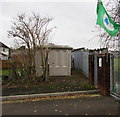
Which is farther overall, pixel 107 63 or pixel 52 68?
pixel 52 68

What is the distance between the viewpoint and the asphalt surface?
475 cm

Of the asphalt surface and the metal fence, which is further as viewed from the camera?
the metal fence

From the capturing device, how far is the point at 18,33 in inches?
388

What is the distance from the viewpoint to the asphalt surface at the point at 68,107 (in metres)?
4.75

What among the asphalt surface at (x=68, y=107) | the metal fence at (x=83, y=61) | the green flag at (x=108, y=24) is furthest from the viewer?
the metal fence at (x=83, y=61)

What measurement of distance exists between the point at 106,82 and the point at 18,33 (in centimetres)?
642

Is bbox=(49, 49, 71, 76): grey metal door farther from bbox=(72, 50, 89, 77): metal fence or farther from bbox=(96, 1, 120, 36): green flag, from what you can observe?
bbox=(96, 1, 120, 36): green flag

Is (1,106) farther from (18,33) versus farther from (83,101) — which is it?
(18,33)

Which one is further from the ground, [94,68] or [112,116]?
→ [94,68]

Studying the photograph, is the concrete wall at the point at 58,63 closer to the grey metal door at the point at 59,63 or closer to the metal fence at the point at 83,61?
the grey metal door at the point at 59,63

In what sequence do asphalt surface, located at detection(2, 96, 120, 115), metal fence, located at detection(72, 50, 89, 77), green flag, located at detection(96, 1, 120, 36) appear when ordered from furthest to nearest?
metal fence, located at detection(72, 50, 89, 77) < green flag, located at detection(96, 1, 120, 36) < asphalt surface, located at detection(2, 96, 120, 115)

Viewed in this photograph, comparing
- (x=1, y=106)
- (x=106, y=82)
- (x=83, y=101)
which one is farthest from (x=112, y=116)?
(x=1, y=106)

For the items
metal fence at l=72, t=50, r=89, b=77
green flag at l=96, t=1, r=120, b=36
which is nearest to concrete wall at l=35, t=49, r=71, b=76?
metal fence at l=72, t=50, r=89, b=77

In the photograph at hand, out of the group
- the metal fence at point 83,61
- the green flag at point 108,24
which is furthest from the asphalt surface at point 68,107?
the metal fence at point 83,61
